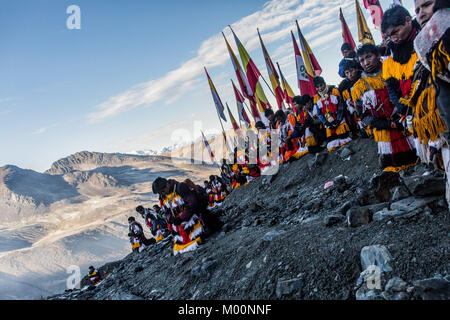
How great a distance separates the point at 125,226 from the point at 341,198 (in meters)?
34.6

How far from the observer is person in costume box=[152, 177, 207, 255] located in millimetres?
6059

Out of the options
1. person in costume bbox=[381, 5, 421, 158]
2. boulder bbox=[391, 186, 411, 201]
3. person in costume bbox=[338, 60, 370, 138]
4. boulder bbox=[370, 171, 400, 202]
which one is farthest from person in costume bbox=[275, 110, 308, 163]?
boulder bbox=[391, 186, 411, 201]

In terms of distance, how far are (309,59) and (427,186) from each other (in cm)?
1101

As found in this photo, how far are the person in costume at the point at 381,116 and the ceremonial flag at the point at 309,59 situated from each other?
28.8 ft

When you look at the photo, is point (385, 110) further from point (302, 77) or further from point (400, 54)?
point (302, 77)

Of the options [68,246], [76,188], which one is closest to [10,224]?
[76,188]

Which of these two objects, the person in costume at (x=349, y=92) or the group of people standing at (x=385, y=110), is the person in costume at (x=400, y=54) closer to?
the group of people standing at (x=385, y=110)

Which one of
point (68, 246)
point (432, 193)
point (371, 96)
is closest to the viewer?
point (432, 193)

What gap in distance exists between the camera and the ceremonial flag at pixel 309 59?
12547 millimetres

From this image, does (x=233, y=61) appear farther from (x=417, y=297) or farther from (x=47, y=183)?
(x=47, y=183)

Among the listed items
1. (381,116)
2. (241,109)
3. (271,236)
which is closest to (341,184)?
(381,116)

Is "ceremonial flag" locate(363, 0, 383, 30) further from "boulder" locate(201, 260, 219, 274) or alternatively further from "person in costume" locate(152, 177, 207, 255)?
"boulder" locate(201, 260, 219, 274)

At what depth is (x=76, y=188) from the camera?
62.3m

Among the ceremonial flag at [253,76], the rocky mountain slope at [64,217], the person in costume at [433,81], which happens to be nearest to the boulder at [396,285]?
the person in costume at [433,81]
